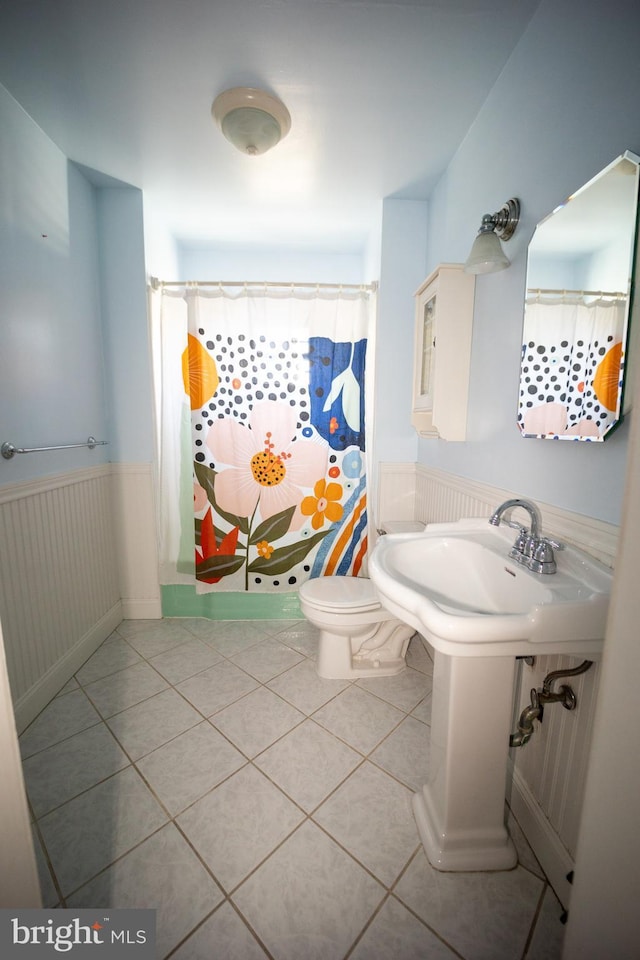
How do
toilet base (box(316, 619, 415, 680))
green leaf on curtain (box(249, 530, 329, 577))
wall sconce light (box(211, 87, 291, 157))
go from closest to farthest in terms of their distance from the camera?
wall sconce light (box(211, 87, 291, 157)) → toilet base (box(316, 619, 415, 680)) → green leaf on curtain (box(249, 530, 329, 577))

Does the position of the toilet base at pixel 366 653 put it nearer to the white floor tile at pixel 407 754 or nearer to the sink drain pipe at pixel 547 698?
the white floor tile at pixel 407 754

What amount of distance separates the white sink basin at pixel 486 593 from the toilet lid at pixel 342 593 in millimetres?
572

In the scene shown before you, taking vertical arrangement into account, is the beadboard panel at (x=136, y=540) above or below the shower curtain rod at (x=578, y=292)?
below

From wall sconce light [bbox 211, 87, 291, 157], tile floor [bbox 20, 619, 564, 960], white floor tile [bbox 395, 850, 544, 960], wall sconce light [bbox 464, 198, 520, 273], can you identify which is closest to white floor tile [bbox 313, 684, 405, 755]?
tile floor [bbox 20, 619, 564, 960]

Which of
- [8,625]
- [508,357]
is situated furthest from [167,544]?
[508,357]

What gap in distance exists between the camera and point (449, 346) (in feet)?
5.05

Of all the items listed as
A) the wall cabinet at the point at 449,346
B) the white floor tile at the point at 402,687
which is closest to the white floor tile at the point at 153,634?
the white floor tile at the point at 402,687

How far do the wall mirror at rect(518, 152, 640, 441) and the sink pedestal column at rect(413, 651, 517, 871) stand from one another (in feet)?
2.18

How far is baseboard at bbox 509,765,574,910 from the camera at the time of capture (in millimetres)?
938

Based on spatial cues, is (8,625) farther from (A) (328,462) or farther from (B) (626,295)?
(B) (626,295)

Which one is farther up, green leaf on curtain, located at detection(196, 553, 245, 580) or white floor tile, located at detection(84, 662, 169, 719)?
green leaf on curtain, located at detection(196, 553, 245, 580)

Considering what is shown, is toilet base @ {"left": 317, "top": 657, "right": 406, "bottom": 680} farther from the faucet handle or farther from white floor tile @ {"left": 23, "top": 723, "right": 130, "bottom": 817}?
the faucet handle

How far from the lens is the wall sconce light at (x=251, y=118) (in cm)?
139

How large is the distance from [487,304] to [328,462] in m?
1.12
